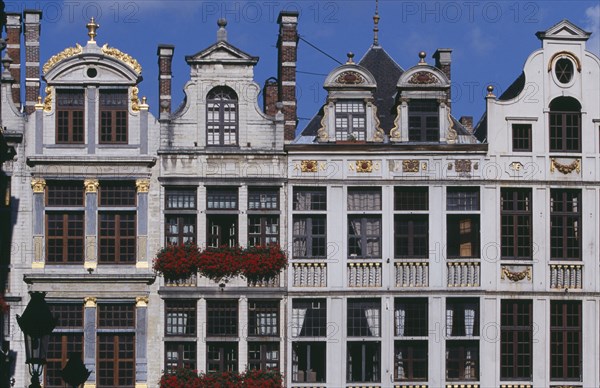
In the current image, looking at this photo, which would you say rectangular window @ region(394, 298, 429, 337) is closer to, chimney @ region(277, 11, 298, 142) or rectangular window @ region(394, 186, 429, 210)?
rectangular window @ region(394, 186, 429, 210)

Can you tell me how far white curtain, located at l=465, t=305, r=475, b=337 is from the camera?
116 feet

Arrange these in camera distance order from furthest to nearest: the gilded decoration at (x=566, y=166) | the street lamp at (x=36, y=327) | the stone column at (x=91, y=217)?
the gilded decoration at (x=566, y=166) < the stone column at (x=91, y=217) < the street lamp at (x=36, y=327)

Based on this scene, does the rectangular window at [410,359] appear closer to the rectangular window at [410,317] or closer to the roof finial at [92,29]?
the rectangular window at [410,317]

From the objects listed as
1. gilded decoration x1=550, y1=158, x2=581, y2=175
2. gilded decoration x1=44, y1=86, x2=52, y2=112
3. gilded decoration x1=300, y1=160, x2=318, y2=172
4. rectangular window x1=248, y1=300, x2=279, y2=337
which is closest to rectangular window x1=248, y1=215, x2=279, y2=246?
gilded decoration x1=300, y1=160, x2=318, y2=172

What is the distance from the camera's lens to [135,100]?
35312 mm

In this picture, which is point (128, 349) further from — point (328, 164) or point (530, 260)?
point (530, 260)

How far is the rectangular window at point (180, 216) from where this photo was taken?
35094mm

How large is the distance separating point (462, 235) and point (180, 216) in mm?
7400

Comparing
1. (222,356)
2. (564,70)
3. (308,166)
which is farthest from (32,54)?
(564,70)

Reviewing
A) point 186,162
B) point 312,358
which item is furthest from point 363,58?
point 312,358

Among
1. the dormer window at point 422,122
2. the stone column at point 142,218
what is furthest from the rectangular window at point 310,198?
the stone column at point 142,218

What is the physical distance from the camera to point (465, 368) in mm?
35219

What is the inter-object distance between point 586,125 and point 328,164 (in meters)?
6.94

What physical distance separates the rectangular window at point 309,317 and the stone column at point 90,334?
16.7 feet
